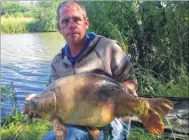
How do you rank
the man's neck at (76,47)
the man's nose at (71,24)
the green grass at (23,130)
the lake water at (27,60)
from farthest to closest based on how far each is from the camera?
the lake water at (27,60) < the green grass at (23,130) < the man's neck at (76,47) < the man's nose at (71,24)

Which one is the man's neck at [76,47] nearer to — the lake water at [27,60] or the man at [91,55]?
the man at [91,55]

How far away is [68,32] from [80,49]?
0.20 metres

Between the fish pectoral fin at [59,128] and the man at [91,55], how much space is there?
0.82 ft

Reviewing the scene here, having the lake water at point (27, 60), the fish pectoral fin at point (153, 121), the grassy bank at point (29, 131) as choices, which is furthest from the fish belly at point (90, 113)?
the lake water at point (27, 60)

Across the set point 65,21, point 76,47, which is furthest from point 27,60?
point 65,21

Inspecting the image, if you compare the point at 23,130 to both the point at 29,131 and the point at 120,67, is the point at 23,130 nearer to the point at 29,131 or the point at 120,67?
the point at 29,131

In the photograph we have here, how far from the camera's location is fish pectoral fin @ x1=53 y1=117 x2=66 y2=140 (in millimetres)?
2578

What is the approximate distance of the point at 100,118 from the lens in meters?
2.55

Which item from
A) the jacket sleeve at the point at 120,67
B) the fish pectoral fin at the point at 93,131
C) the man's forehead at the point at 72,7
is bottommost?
the fish pectoral fin at the point at 93,131

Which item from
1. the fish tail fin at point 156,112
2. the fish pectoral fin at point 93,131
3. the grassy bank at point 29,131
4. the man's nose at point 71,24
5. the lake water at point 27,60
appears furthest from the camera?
the lake water at point 27,60

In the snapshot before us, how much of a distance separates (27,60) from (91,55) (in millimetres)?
16416

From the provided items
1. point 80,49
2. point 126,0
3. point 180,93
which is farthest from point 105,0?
point 80,49

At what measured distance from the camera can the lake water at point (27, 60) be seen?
1421cm

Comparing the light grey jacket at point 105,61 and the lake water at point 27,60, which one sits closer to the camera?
the light grey jacket at point 105,61
